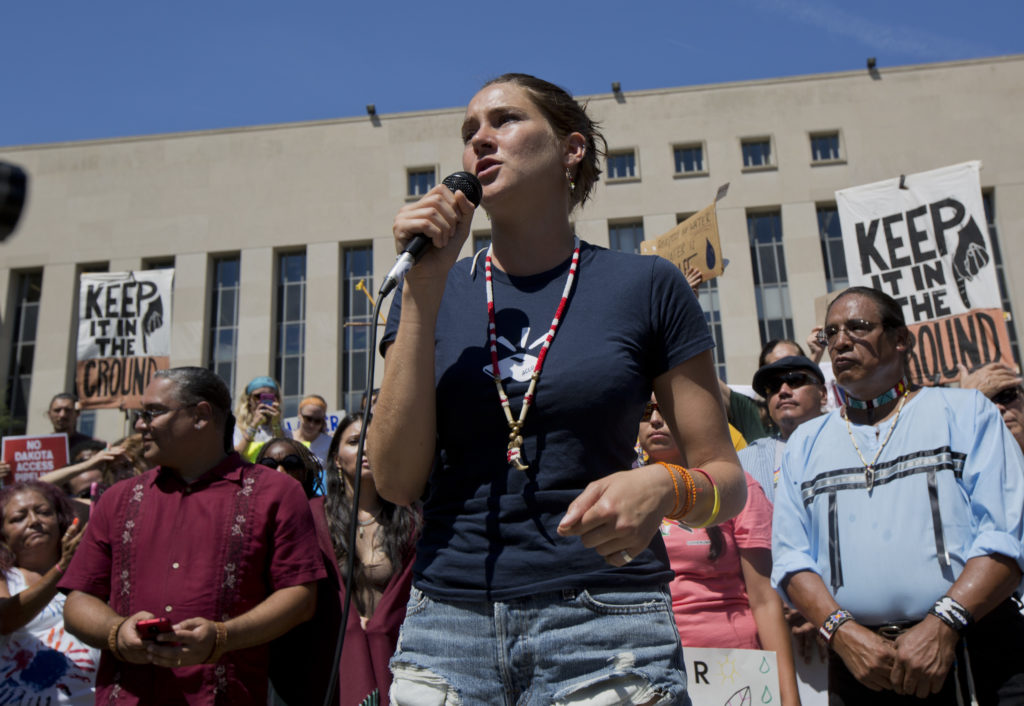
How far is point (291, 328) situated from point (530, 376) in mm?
25446

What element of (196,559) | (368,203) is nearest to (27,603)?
(196,559)

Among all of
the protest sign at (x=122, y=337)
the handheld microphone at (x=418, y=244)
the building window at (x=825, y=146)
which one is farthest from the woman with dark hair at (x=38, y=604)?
the building window at (x=825, y=146)

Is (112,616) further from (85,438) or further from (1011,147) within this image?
(1011,147)

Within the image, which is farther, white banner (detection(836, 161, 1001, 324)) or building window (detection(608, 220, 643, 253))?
building window (detection(608, 220, 643, 253))

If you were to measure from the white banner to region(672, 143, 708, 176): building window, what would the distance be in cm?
1735

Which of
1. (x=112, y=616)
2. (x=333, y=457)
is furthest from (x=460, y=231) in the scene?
(x=333, y=457)

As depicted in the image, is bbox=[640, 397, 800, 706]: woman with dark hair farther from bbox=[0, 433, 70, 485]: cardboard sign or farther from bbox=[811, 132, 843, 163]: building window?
bbox=[811, 132, 843, 163]: building window

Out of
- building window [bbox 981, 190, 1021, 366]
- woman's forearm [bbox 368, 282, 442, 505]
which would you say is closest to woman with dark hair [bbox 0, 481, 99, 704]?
woman's forearm [bbox 368, 282, 442, 505]

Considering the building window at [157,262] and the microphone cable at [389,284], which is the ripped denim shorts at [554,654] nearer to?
the microphone cable at [389,284]

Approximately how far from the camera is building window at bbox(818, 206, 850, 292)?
80.6 feet

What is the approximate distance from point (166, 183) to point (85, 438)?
21.5m

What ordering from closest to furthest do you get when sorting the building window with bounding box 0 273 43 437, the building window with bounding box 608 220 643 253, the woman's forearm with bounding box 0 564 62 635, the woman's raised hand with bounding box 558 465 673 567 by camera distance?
1. the woman's raised hand with bounding box 558 465 673 567
2. the woman's forearm with bounding box 0 564 62 635
3. the building window with bounding box 608 220 643 253
4. the building window with bounding box 0 273 43 437

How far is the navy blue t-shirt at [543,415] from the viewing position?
1.53m

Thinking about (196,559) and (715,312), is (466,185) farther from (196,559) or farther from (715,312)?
(715,312)
